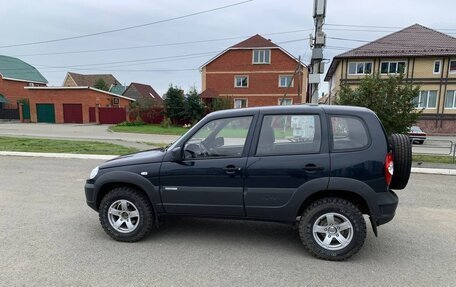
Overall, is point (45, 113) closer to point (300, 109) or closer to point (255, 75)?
point (255, 75)

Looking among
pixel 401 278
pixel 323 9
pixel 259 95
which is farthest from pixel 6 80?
pixel 401 278

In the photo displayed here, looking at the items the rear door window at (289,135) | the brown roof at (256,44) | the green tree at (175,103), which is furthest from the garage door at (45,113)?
the rear door window at (289,135)

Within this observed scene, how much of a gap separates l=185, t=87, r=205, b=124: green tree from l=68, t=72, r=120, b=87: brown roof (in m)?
42.8

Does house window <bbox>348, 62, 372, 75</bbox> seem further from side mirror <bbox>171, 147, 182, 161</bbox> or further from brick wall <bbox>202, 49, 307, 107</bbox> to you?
side mirror <bbox>171, 147, 182, 161</bbox>

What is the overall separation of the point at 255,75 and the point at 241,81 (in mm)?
1836

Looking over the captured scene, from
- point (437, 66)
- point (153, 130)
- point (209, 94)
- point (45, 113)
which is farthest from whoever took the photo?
point (209, 94)

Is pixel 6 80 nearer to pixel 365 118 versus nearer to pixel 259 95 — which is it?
pixel 259 95

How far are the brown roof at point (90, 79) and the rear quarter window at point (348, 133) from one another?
233ft

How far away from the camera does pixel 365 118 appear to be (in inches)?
148

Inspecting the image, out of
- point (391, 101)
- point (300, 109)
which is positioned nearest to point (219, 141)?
point (300, 109)

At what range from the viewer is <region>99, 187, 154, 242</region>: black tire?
13.5 feet

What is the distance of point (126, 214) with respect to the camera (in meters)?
4.21

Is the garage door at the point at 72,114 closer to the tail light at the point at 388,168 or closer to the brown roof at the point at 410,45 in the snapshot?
the brown roof at the point at 410,45

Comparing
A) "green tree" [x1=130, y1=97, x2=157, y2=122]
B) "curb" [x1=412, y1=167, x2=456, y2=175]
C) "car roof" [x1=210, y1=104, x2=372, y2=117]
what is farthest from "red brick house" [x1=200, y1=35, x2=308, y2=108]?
"car roof" [x1=210, y1=104, x2=372, y2=117]
